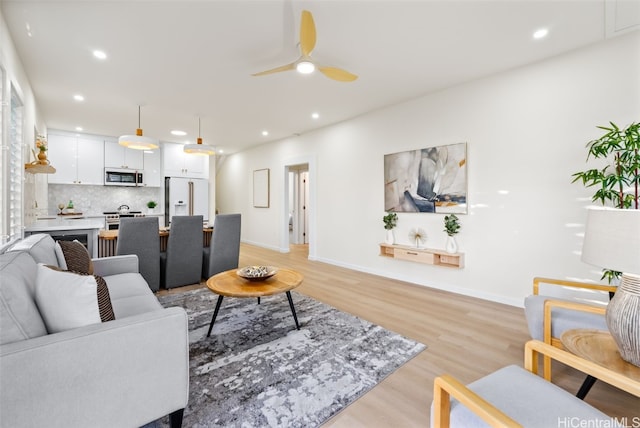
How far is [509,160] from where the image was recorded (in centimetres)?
317

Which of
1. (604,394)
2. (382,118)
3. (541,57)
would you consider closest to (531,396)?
(604,394)

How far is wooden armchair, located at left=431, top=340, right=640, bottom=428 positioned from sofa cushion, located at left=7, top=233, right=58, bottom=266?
7.82 feet

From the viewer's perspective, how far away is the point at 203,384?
5.93ft

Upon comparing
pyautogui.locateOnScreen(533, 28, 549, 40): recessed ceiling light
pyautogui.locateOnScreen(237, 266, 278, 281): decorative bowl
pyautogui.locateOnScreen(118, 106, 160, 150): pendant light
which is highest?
pyautogui.locateOnScreen(533, 28, 549, 40): recessed ceiling light

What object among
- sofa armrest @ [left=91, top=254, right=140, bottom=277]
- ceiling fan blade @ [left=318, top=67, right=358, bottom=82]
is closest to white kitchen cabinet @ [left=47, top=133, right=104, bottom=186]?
sofa armrest @ [left=91, top=254, right=140, bottom=277]

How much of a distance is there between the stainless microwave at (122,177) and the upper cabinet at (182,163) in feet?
1.93

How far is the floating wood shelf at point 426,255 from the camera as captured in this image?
3520mm

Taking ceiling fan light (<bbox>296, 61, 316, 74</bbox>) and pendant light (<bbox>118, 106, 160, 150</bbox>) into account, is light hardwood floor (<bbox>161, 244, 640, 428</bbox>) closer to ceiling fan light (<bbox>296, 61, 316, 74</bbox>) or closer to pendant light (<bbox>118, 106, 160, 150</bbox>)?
ceiling fan light (<bbox>296, 61, 316, 74</bbox>)

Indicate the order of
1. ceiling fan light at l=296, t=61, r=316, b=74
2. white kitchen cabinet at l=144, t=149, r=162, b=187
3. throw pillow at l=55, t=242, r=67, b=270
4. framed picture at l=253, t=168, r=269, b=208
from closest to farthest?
throw pillow at l=55, t=242, r=67, b=270 < ceiling fan light at l=296, t=61, r=316, b=74 < white kitchen cabinet at l=144, t=149, r=162, b=187 < framed picture at l=253, t=168, r=269, b=208

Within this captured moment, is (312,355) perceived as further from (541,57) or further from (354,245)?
(541,57)

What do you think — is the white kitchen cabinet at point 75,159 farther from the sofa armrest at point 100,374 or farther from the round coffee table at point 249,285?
the sofa armrest at point 100,374

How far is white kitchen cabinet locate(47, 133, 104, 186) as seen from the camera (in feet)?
18.4

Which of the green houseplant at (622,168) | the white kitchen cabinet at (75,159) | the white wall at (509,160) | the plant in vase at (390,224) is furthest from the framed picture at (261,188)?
the green houseplant at (622,168)

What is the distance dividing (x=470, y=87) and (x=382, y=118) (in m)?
1.32
